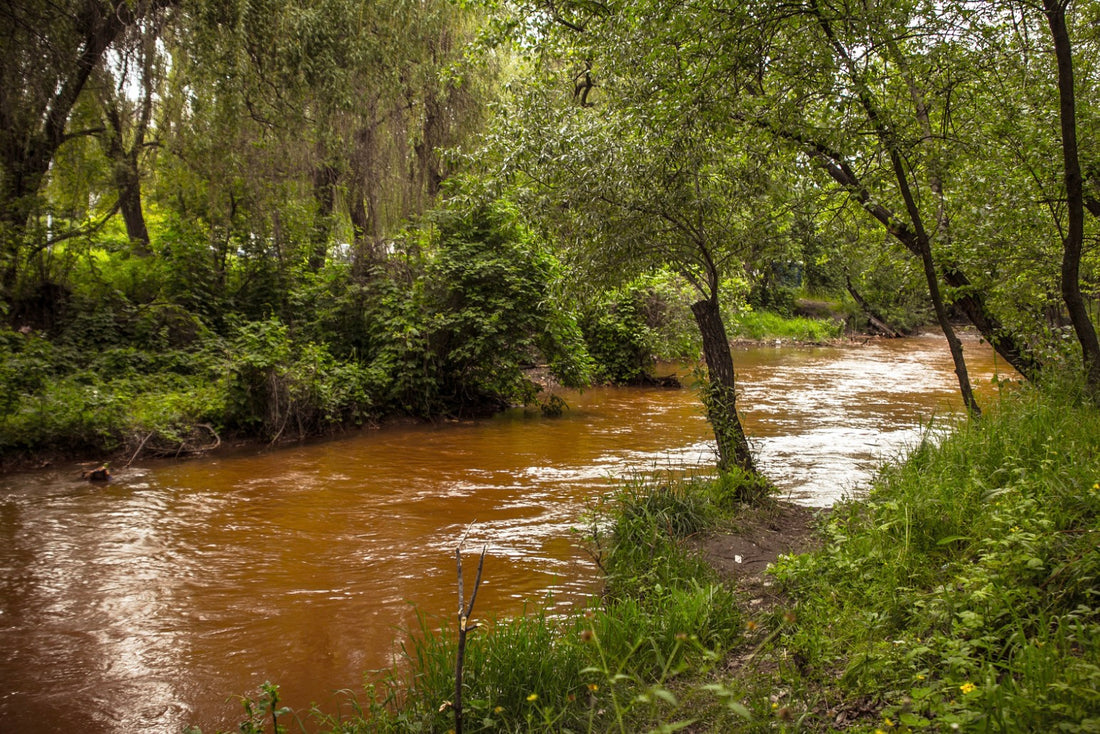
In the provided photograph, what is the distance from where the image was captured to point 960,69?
21.7ft

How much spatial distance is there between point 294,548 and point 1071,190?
7.19 meters

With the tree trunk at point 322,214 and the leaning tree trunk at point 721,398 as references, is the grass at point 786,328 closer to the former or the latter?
the tree trunk at point 322,214

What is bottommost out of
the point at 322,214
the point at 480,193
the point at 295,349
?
the point at 295,349

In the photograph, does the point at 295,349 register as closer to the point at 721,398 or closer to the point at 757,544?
the point at 721,398

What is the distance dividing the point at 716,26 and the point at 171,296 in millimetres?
11522

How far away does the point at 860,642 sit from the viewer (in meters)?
3.40

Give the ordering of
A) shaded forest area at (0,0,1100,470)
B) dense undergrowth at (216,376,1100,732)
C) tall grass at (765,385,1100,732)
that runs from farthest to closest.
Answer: shaded forest area at (0,0,1100,470) < dense undergrowth at (216,376,1100,732) < tall grass at (765,385,1100,732)

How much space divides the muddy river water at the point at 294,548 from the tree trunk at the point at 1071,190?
1.93 m

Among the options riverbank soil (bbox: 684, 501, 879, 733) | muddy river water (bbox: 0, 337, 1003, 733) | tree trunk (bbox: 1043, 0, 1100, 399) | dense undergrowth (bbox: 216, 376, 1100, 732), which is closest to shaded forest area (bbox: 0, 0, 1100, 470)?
tree trunk (bbox: 1043, 0, 1100, 399)

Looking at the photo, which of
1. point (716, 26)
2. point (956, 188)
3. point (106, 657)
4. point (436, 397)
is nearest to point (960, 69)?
point (956, 188)

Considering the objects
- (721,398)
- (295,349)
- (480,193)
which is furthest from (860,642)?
(295,349)

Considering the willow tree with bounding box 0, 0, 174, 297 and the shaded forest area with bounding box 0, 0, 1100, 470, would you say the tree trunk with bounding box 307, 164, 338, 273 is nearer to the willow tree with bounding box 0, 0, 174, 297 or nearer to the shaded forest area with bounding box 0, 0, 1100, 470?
the shaded forest area with bounding box 0, 0, 1100, 470

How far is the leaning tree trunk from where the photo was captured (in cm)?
741

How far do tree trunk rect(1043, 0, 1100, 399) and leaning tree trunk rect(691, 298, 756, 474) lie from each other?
9.65 ft
